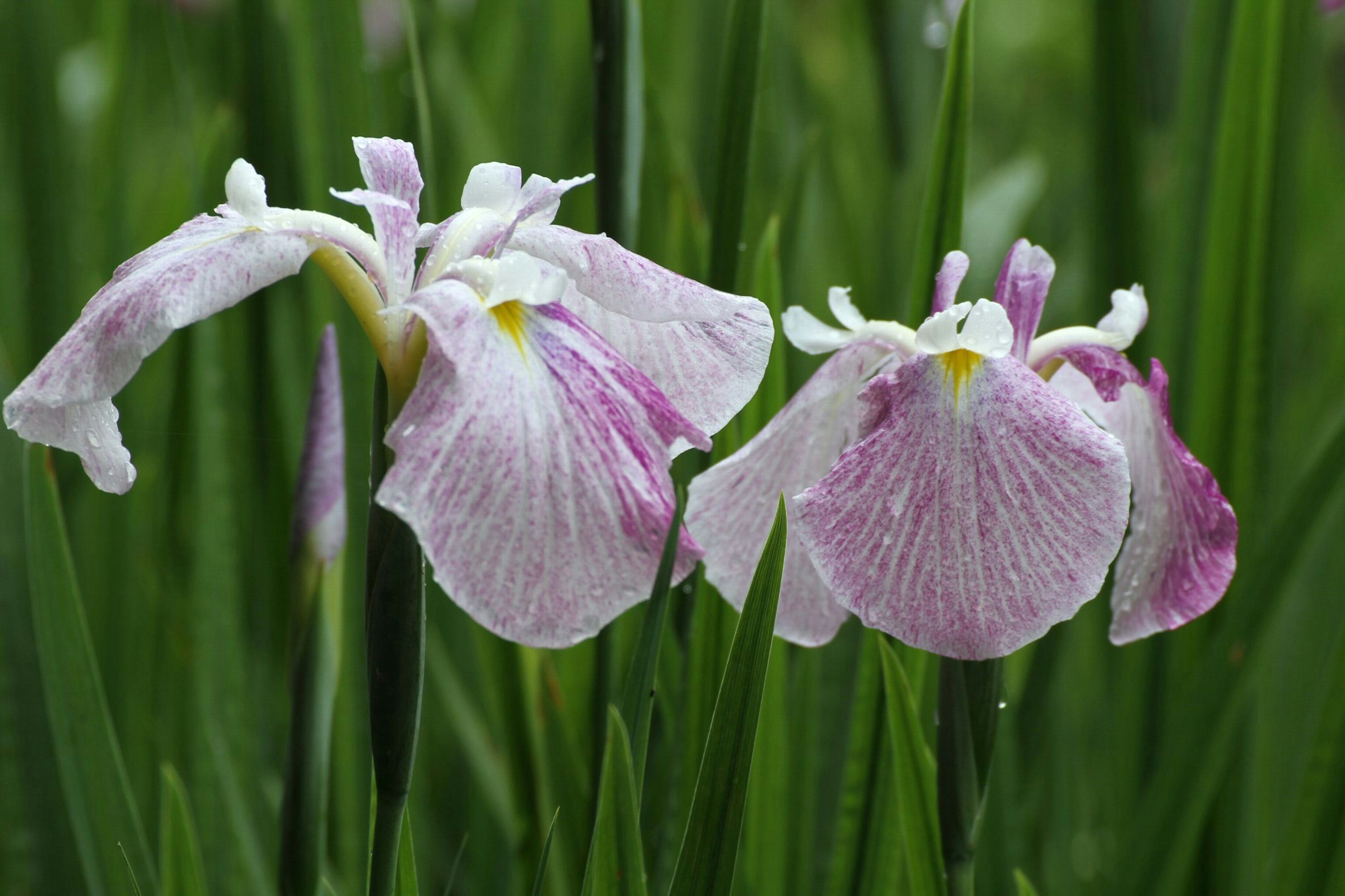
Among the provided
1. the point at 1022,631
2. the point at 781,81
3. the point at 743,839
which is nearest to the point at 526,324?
the point at 1022,631

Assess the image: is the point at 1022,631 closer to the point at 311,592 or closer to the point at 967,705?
the point at 967,705

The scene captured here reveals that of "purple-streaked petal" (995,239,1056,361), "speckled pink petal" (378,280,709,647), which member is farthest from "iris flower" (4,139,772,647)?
"purple-streaked petal" (995,239,1056,361)

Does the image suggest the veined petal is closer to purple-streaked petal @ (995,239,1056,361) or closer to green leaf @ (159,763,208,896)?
purple-streaked petal @ (995,239,1056,361)

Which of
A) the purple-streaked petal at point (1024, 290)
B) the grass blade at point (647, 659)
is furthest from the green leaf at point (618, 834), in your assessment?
the purple-streaked petal at point (1024, 290)

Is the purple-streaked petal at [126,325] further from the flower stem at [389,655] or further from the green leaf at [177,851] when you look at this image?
the green leaf at [177,851]

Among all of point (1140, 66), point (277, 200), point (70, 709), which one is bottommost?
point (70, 709)

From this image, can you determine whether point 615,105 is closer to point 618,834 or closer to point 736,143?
point 736,143
